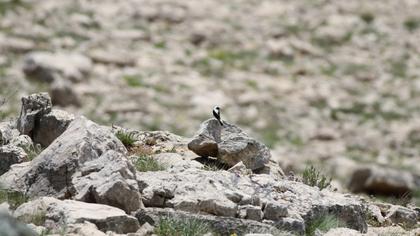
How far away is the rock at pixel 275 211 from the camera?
806 centimetres

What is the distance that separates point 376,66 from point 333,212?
1765 cm

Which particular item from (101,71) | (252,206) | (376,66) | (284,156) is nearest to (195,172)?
(252,206)

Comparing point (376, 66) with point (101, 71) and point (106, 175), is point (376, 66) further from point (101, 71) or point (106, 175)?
point (106, 175)

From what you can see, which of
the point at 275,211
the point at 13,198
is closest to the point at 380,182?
the point at 275,211

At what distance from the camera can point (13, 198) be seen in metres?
7.77

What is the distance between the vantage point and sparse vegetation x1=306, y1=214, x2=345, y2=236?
26.9 ft

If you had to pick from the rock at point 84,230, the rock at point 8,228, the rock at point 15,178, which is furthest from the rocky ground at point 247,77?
the rock at point 8,228

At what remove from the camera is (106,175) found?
7.71m

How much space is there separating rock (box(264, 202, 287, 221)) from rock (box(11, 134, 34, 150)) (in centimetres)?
233

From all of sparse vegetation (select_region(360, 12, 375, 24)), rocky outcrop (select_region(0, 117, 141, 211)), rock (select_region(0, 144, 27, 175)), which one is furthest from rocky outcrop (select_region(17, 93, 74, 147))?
sparse vegetation (select_region(360, 12, 375, 24))

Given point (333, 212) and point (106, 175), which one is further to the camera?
point (333, 212)

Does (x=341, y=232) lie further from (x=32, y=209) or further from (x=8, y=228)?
(x=8, y=228)

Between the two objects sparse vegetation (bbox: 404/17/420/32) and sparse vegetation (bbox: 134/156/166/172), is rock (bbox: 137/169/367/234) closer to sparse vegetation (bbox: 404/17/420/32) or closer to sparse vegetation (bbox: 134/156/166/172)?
sparse vegetation (bbox: 134/156/166/172)

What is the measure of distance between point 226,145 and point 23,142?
71.0 inches
